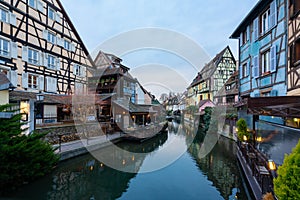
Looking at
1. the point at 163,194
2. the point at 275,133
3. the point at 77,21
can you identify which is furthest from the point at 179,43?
the point at 77,21

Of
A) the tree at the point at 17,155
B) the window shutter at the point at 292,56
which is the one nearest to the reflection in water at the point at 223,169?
the window shutter at the point at 292,56

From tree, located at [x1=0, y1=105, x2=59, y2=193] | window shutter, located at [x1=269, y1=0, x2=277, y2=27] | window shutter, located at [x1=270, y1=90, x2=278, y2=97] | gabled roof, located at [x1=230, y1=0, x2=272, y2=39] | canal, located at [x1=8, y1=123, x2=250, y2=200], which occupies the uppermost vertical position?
gabled roof, located at [x1=230, y1=0, x2=272, y2=39]

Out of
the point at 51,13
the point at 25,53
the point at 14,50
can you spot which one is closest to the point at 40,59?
the point at 25,53

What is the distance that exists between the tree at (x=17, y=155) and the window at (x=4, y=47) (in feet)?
24.9

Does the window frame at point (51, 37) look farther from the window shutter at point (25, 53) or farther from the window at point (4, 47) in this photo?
the window at point (4, 47)

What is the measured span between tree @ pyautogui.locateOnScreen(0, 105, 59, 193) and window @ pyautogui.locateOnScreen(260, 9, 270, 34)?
38.1 feet

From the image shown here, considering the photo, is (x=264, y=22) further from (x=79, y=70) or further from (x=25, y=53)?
(x=79, y=70)

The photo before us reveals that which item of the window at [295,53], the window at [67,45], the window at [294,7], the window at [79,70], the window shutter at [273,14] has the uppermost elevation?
the window at [67,45]

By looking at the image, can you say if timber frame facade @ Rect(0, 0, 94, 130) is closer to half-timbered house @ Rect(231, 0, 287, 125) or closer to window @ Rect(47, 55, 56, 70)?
window @ Rect(47, 55, 56, 70)

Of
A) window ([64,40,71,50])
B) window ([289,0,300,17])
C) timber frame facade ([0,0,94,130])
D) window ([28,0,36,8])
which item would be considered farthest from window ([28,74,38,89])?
window ([289,0,300,17])

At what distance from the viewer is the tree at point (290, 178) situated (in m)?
2.84

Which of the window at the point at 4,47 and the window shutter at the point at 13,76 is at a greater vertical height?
the window at the point at 4,47

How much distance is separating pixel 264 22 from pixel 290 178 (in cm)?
907

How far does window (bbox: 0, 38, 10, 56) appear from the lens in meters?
10.7
